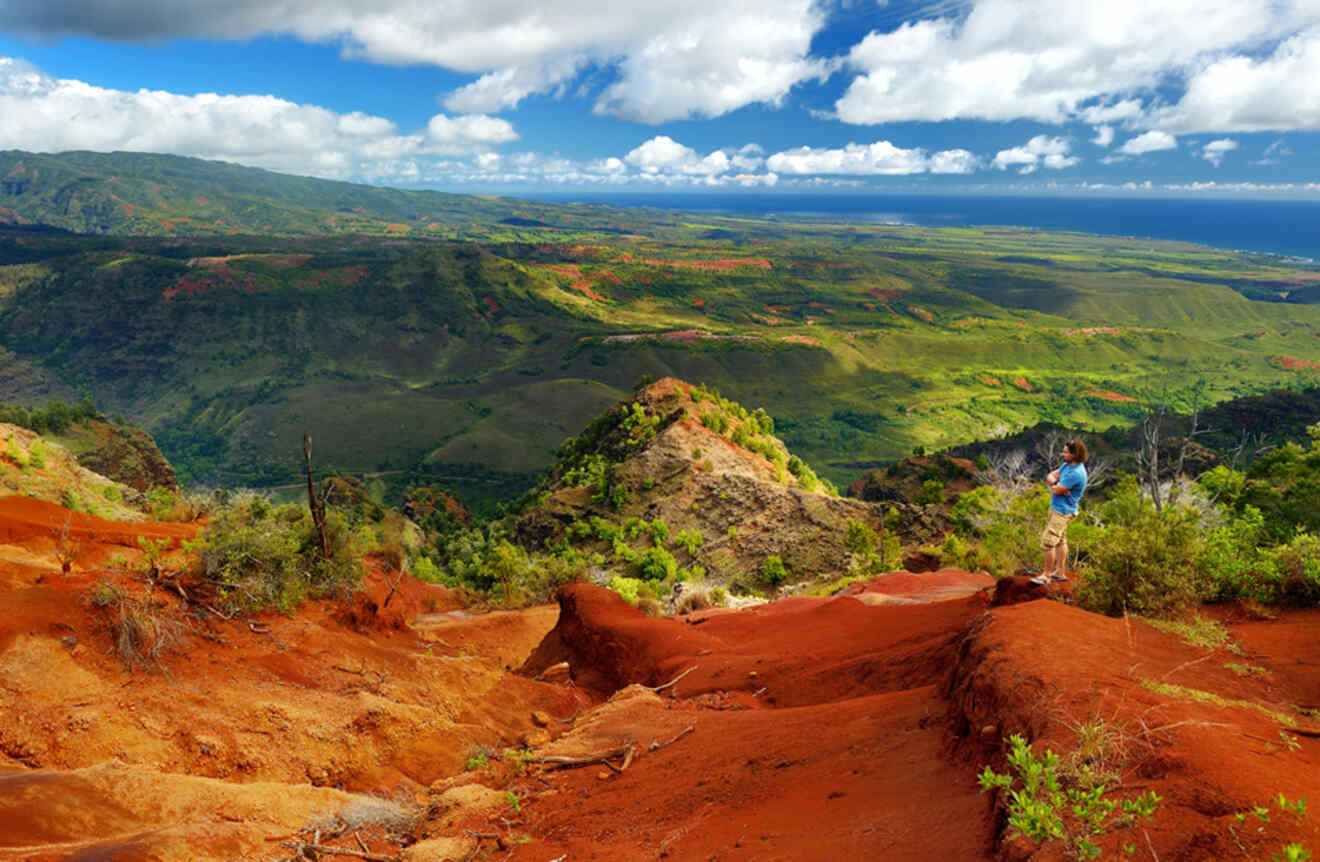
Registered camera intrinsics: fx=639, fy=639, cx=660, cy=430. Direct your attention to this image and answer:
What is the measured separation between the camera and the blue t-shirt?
9789 millimetres

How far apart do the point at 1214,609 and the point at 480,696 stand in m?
11.6

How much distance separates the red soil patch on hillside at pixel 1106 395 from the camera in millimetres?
111938

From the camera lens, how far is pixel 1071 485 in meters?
9.87

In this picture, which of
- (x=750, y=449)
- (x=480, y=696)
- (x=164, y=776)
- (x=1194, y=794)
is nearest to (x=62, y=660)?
(x=164, y=776)

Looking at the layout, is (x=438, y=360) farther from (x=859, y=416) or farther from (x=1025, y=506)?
(x=1025, y=506)

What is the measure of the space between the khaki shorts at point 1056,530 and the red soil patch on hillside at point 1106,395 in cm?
12443

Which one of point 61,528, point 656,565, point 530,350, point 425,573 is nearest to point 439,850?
point 61,528

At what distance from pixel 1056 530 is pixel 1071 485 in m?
0.76

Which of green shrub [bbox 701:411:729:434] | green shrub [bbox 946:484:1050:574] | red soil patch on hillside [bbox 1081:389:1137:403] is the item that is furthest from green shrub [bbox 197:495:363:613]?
red soil patch on hillside [bbox 1081:389:1137:403]

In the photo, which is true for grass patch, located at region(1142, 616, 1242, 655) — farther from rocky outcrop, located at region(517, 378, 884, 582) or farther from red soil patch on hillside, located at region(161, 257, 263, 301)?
red soil patch on hillside, located at region(161, 257, 263, 301)

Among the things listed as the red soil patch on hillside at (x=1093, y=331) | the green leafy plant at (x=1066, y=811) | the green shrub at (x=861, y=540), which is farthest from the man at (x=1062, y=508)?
the red soil patch on hillside at (x=1093, y=331)

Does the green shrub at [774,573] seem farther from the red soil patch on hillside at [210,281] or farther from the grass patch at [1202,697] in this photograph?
the red soil patch on hillside at [210,281]

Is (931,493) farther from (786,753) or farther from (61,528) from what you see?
(61,528)

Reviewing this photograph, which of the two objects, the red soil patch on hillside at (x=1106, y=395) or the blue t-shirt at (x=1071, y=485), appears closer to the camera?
the blue t-shirt at (x=1071, y=485)
